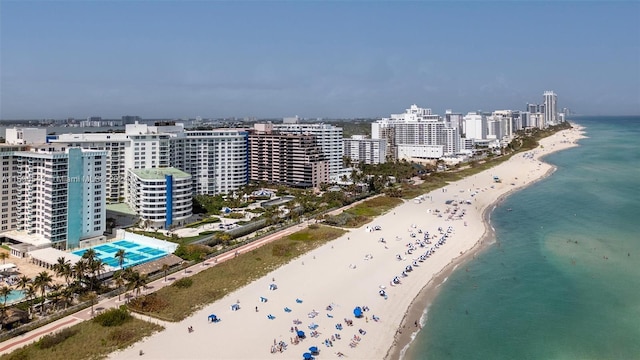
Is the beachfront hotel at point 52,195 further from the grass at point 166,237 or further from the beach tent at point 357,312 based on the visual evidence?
the beach tent at point 357,312

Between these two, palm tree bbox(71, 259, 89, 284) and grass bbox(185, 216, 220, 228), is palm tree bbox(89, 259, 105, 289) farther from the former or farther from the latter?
grass bbox(185, 216, 220, 228)

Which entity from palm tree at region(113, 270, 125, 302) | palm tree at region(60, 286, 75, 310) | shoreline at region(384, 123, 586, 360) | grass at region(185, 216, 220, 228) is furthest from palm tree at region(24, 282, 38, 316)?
shoreline at region(384, 123, 586, 360)

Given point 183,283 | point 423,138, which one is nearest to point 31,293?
point 183,283

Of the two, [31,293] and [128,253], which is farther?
[128,253]

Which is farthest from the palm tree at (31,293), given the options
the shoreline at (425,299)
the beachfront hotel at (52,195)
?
the shoreline at (425,299)

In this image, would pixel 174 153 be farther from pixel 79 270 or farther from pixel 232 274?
pixel 79 270
